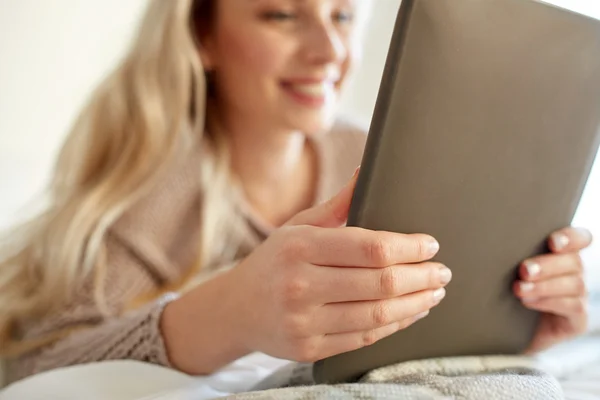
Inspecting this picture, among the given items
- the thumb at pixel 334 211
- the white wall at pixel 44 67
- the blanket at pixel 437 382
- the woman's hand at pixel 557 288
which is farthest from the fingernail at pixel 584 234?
the white wall at pixel 44 67

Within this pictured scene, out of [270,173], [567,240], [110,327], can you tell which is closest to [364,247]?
[567,240]

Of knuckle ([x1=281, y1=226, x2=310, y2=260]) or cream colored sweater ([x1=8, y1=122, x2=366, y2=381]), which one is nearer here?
knuckle ([x1=281, y1=226, x2=310, y2=260])

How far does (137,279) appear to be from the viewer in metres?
0.74

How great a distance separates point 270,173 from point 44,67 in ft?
2.14

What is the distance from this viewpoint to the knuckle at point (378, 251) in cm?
38

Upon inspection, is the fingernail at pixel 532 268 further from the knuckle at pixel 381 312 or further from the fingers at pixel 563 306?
the knuckle at pixel 381 312

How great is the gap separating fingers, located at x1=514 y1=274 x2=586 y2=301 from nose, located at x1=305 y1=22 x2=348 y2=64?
0.44 metres

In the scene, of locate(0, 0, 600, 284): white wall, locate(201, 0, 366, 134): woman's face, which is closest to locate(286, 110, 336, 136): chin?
locate(201, 0, 366, 134): woman's face

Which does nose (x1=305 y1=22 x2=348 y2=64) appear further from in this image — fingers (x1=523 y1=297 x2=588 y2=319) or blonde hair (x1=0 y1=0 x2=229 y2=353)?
fingers (x1=523 y1=297 x2=588 y2=319)

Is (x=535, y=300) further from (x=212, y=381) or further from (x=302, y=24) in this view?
(x=302, y=24)

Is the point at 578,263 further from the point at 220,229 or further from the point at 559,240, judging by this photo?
the point at 220,229

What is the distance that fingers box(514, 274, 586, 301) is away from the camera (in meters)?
0.47

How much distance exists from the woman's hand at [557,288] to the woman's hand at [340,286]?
0.35ft

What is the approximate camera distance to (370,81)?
1576 millimetres
